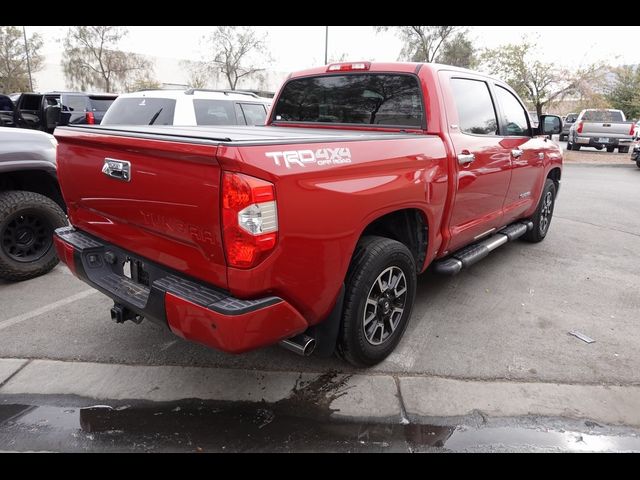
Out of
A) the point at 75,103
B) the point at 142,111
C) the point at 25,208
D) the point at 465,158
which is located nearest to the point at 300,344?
the point at 465,158

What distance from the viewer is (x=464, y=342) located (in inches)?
138

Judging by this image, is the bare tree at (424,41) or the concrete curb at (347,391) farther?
the bare tree at (424,41)

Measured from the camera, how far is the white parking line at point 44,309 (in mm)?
3674

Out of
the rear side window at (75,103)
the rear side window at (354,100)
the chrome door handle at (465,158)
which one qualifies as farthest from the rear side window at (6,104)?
the chrome door handle at (465,158)

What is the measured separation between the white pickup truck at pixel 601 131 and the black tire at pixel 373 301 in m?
20.5

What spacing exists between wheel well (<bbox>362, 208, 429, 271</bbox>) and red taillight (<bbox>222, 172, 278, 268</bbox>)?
3.77 ft

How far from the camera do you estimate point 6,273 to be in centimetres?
436

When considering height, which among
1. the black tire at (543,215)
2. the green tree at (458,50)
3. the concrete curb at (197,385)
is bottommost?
the concrete curb at (197,385)

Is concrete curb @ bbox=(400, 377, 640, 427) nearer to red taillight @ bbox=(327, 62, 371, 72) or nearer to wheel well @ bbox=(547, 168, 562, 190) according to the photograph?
red taillight @ bbox=(327, 62, 371, 72)

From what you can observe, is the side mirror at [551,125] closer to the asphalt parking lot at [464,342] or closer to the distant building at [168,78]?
the asphalt parking lot at [464,342]

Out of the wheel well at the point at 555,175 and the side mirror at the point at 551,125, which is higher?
the side mirror at the point at 551,125

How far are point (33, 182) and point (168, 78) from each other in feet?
171

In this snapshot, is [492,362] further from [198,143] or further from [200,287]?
[198,143]

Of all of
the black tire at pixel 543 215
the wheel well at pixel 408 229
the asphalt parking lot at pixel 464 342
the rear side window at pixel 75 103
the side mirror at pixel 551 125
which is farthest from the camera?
the rear side window at pixel 75 103
